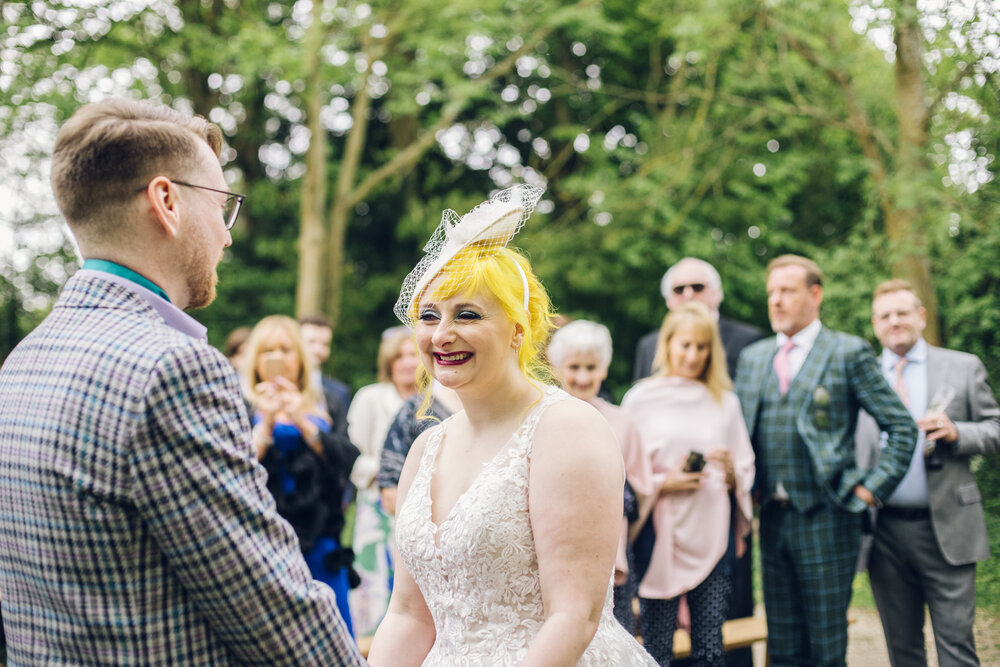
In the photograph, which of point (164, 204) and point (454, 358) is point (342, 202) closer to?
point (454, 358)

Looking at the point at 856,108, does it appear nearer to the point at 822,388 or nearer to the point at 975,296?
the point at 975,296

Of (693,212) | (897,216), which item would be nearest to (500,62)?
(693,212)

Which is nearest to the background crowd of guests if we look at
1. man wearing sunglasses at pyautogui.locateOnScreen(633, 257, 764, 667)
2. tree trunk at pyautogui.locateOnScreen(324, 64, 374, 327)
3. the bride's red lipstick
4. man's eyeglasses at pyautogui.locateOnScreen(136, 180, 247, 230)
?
man wearing sunglasses at pyautogui.locateOnScreen(633, 257, 764, 667)

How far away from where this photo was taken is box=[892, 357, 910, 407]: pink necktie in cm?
445

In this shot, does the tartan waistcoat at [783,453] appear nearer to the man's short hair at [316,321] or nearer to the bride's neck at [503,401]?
the bride's neck at [503,401]

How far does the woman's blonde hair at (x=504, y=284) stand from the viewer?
220 centimetres

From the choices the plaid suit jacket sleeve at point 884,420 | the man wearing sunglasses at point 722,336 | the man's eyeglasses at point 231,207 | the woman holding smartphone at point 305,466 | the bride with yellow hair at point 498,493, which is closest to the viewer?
the man's eyeglasses at point 231,207

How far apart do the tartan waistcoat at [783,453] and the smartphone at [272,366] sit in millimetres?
2558

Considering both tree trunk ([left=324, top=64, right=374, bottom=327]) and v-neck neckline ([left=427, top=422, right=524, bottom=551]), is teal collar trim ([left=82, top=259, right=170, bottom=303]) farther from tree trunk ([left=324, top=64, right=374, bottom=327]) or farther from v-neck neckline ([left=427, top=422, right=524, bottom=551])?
tree trunk ([left=324, top=64, right=374, bottom=327])

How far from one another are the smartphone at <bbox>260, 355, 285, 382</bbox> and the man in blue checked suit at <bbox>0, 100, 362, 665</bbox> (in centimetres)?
291

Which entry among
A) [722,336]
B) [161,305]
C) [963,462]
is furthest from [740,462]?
[161,305]

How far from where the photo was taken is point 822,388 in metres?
4.21

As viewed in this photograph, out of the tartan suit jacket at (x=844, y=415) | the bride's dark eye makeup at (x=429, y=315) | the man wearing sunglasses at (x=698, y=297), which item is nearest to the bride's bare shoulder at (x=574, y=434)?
the bride's dark eye makeup at (x=429, y=315)

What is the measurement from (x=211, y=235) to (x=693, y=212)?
11.4 meters
